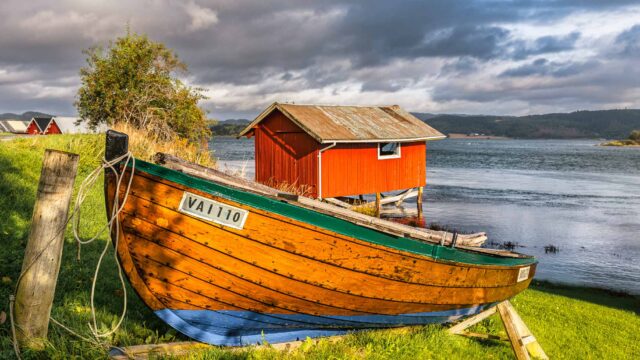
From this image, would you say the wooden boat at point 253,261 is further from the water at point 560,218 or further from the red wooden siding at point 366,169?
the red wooden siding at point 366,169

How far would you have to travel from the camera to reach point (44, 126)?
6969 centimetres

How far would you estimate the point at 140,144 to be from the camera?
17609mm

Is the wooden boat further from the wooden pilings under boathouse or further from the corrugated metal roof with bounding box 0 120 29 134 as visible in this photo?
the corrugated metal roof with bounding box 0 120 29 134

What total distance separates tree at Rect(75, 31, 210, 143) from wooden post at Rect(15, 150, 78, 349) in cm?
2608

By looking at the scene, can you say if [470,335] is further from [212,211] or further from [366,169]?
[366,169]

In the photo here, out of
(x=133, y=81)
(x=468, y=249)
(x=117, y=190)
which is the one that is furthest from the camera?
(x=133, y=81)

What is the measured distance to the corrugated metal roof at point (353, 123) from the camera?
21.1 m

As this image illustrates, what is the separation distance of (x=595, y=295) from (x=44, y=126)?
74.5 m

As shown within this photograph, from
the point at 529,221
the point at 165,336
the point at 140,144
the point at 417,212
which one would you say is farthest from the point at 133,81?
the point at 165,336

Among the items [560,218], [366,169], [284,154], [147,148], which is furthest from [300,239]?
[560,218]

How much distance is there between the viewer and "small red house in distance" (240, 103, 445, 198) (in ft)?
70.2

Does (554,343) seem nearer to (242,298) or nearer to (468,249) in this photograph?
(468,249)

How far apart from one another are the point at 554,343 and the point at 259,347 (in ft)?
18.3

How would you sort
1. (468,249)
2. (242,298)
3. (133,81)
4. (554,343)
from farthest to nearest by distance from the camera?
(133,81) < (554,343) < (468,249) < (242,298)
